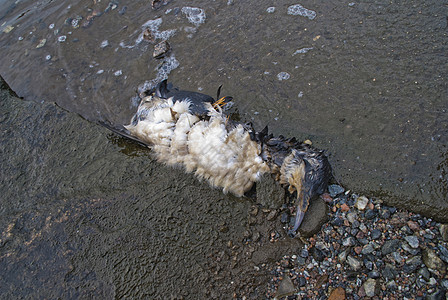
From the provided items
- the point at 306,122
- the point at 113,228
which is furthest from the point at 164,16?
the point at 113,228

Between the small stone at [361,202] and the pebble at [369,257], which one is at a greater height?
Result: the small stone at [361,202]

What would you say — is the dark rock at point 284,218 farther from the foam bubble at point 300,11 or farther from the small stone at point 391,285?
the foam bubble at point 300,11

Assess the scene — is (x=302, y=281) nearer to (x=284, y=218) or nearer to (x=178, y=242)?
(x=284, y=218)

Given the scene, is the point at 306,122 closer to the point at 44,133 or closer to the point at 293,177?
the point at 293,177

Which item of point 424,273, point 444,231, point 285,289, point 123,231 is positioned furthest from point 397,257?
point 123,231

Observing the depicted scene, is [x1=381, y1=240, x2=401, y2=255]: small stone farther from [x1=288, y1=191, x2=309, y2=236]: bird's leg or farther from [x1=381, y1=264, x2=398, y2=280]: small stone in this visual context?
[x1=288, y1=191, x2=309, y2=236]: bird's leg

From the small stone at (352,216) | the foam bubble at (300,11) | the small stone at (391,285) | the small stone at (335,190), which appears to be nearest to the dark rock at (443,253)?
the small stone at (391,285)
